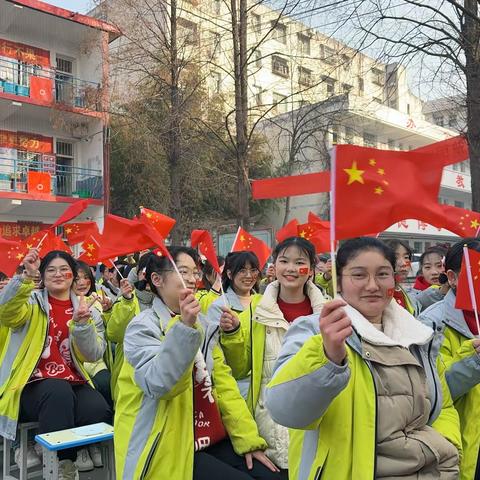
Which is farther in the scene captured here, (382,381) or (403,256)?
(403,256)

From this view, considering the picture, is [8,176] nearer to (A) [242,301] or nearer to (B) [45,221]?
(B) [45,221]

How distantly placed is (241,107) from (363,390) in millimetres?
8101

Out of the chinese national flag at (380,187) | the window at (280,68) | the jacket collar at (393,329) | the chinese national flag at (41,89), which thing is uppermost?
the window at (280,68)

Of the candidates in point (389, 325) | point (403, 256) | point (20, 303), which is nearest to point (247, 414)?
point (389, 325)

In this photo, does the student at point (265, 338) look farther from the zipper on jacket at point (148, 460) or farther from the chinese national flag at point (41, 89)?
the chinese national flag at point (41, 89)

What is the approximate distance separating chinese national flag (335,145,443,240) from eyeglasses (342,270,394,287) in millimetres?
228

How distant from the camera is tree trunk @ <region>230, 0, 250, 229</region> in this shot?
9336 millimetres

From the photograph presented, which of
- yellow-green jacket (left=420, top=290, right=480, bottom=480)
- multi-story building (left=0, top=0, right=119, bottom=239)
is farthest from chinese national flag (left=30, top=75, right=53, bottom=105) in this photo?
yellow-green jacket (left=420, top=290, right=480, bottom=480)

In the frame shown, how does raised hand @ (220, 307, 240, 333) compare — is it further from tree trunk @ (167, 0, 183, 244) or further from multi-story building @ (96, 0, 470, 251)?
multi-story building @ (96, 0, 470, 251)

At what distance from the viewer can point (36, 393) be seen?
3.73 meters

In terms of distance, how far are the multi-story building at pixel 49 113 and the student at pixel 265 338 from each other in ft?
43.8

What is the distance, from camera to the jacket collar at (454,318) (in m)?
2.86

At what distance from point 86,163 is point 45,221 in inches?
92.7

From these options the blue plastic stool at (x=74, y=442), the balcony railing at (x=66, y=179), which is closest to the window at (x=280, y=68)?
the balcony railing at (x=66, y=179)
